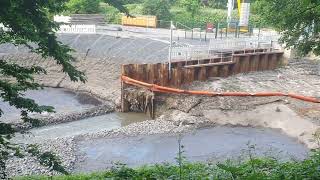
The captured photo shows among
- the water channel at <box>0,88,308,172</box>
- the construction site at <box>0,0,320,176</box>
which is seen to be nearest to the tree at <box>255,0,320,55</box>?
the construction site at <box>0,0,320,176</box>

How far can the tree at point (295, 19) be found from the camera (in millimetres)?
14939

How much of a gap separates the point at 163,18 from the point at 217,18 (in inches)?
224

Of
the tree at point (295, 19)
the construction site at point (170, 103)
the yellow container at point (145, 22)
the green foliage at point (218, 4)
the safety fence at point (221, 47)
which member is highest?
the green foliage at point (218, 4)

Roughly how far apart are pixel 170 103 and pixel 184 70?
3300 mm

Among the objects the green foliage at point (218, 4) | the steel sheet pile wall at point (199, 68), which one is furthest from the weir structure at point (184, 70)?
the green foliage at point (218, 4)

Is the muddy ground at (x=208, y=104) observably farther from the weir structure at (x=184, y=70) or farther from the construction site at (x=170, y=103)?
the weir structure at (x=184, y=70)

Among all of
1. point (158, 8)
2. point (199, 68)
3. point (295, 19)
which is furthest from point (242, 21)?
point (295, 19)

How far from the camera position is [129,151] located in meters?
20.7

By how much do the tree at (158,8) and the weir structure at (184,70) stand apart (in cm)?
1443

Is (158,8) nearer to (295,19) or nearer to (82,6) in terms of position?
(82,6)

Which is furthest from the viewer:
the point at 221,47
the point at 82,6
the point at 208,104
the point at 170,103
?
the point at 82,6

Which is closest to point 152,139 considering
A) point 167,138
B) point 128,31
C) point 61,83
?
point 167,138

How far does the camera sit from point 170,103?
2545 cm

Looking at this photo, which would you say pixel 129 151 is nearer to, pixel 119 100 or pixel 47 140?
pixel 47 140
